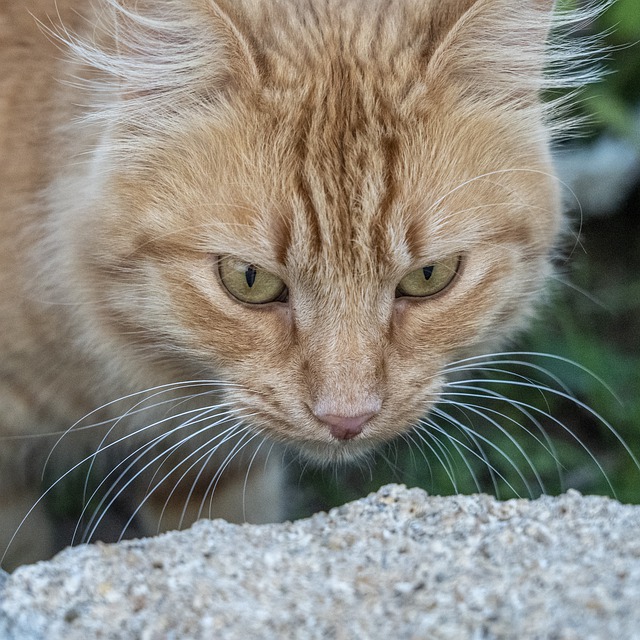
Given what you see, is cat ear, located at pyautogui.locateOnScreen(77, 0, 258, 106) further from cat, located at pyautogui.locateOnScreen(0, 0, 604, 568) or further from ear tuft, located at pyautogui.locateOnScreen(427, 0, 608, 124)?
ear tuft, located at pyautogui.locateOnScreen(427, 0, 608, 124)

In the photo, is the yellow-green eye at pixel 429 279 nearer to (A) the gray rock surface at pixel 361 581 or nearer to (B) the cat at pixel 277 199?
(B) the cat at pixel 277 199

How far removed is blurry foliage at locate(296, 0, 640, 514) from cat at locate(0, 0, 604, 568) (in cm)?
93

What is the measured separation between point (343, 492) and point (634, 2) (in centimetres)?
192

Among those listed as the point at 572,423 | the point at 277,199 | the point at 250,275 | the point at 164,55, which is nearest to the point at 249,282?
the point at 250,275

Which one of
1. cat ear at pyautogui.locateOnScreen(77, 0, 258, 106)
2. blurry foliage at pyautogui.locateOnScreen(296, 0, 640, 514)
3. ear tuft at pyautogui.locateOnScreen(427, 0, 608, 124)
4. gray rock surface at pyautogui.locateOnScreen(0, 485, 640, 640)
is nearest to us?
gray rock surface at pyautogui.locateOnScreen(0, 485, 640, 640)

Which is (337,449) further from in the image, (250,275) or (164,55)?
(164,55)

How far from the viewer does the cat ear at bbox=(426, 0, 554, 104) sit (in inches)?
77.5

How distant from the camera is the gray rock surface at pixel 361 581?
1298 mm

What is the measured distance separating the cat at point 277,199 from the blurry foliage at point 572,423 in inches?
36.7

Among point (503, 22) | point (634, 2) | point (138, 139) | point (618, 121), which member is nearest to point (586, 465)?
point (618, 121)

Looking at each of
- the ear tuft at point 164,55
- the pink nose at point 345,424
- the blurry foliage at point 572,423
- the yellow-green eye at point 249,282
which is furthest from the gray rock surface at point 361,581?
the blurry foliage at point 572,423

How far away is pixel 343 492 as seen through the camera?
3293mm

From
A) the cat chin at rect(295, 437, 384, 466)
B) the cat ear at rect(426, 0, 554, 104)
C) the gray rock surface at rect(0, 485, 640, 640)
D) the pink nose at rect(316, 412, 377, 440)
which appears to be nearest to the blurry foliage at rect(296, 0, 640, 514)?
the cat chin at rect(295, 437, 384, 466)

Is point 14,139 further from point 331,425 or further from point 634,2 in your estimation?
point 634,2
